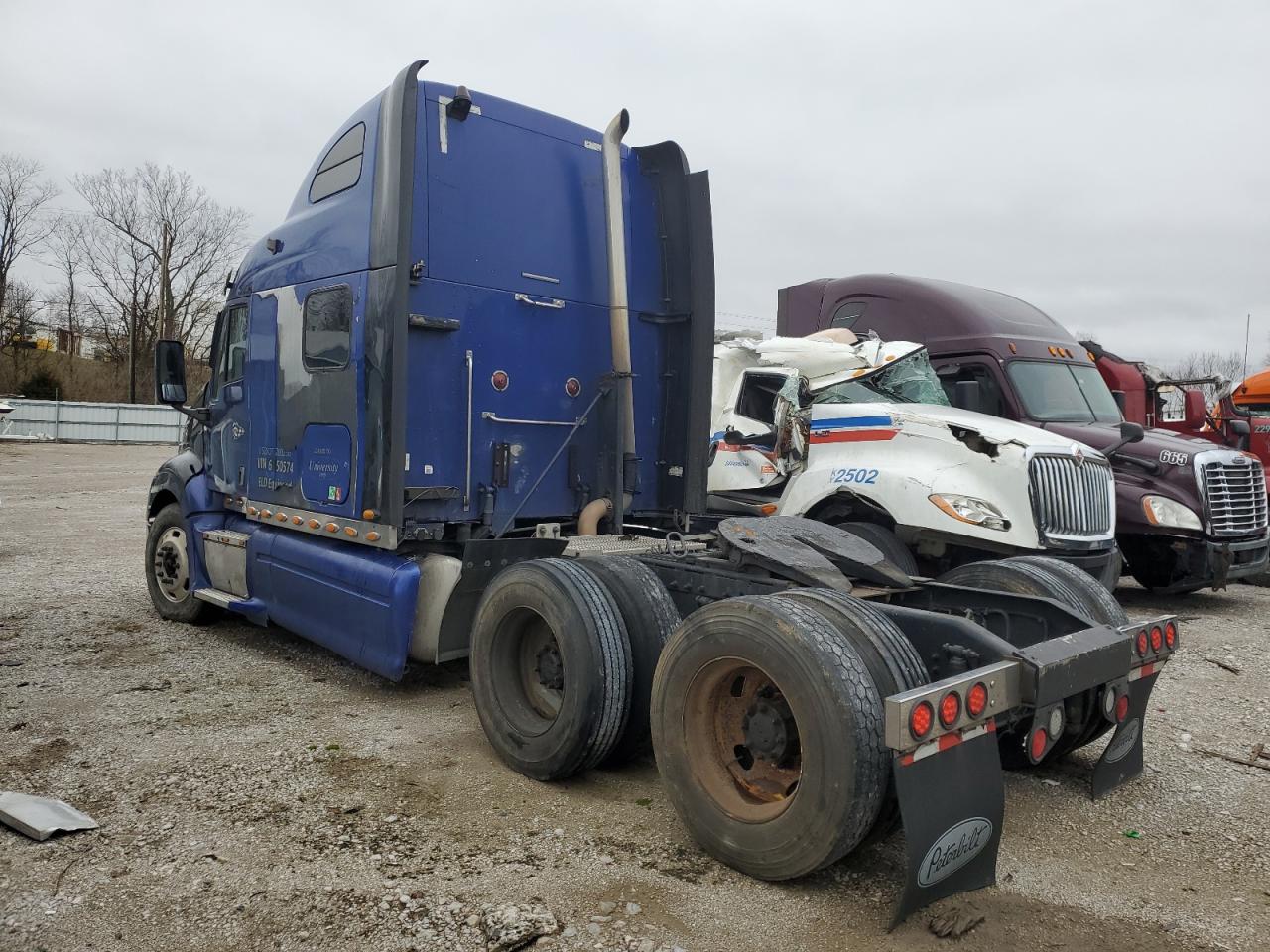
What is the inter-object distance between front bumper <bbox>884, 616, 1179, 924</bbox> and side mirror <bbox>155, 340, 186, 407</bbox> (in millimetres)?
6456

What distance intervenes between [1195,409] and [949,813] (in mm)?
11470

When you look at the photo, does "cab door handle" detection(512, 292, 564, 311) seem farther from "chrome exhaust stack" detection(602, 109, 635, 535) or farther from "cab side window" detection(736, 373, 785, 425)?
"cab side window" detection(736, 373, 785, 425)

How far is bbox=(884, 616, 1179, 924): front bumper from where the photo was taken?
2971mm

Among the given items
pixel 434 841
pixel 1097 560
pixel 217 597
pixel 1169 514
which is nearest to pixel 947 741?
pixel 434 841

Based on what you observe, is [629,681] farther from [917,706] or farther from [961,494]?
[961,494]

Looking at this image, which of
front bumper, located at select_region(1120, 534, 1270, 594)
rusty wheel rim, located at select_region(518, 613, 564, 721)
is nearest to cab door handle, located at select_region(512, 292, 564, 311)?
rusty wheel rim, located at select_region(518, 613, 564, 721)

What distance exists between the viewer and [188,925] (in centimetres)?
313

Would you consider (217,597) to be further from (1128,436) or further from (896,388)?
(1128,436)

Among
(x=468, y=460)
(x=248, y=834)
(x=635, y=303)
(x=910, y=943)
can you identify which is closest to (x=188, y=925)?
(x=248, y=834)

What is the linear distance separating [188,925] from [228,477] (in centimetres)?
457

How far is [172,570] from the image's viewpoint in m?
7.76

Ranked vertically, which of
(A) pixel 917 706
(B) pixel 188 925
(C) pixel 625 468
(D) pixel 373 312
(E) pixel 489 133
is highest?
(E) pixel 489 133

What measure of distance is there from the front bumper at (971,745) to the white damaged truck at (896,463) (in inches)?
140

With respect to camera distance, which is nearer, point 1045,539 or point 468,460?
point 468,460
